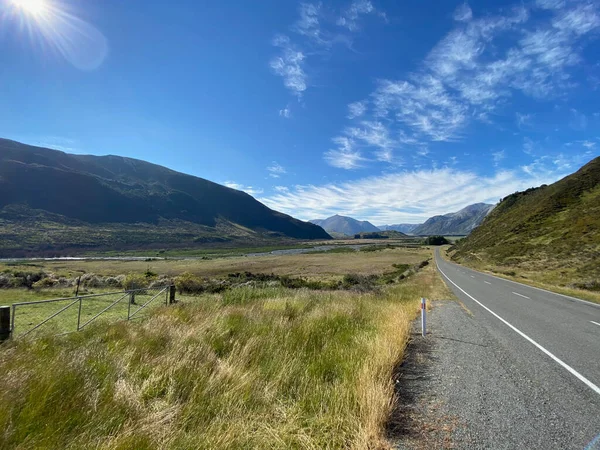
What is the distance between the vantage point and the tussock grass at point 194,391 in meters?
3.41

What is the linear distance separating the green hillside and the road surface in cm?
2219

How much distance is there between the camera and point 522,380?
19.3 feet

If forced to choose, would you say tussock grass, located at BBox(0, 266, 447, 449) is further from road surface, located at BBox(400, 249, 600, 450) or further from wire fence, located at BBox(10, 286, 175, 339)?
wire fence, located at BBox(10, 286, 175, 339)

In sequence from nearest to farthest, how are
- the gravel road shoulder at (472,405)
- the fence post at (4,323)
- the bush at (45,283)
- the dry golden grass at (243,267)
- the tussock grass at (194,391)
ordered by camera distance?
the tussock grass at (194,391) < the gravel road shoulder at (472,405) < the fence post at (4,323) < the bush at (45,283) < the dry golden grass at (243,267)

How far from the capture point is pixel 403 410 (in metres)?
4.71

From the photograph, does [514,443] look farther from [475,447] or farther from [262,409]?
[262,409]

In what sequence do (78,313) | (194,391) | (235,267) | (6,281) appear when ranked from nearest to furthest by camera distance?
(194,391) → (78,313) → (6,281) → (235,267)

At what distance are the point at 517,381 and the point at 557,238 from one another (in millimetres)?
54857

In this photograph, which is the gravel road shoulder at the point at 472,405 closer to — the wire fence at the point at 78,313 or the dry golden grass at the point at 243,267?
the wire fence at the point at 78,313

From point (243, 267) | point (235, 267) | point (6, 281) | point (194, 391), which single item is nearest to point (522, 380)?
point (194, 391)

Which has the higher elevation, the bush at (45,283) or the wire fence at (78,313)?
the wire fence at (78,313)

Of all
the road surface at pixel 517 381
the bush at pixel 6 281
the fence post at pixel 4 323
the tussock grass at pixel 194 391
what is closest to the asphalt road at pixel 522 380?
the road surface at pixel 517 381

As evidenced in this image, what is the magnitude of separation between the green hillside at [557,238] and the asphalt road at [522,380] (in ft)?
72.8

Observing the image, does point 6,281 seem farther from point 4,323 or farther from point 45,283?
point 4,323
